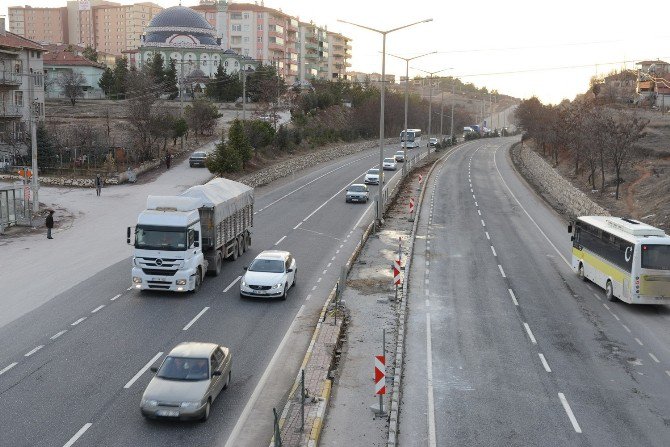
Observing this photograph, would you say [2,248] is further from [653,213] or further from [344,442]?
[653,213]

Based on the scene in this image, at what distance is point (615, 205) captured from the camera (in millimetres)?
45875

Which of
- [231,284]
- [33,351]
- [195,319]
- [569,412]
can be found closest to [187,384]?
[33,351]

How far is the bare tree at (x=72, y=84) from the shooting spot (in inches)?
3792

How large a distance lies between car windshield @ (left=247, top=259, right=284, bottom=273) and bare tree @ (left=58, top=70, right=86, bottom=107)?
78.0m

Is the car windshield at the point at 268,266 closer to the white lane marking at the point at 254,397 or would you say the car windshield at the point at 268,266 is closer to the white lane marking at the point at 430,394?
the white lane marking at the point at 254,397

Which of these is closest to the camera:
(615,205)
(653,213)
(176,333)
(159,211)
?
(176,333)

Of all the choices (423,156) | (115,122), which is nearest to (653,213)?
(423,156)

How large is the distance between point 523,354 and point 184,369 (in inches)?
384

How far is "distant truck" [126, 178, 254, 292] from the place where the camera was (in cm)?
2441

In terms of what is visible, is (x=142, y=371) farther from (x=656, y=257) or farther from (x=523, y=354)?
(x=656, y=257)

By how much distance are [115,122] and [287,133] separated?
1965 centimetres

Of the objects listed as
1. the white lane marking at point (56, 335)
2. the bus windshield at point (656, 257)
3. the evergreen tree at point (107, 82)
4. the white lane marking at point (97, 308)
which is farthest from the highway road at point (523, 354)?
the evergreen tree at point (107, 82)

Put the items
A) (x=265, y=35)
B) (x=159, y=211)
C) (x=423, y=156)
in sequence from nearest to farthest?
1. (x=159, y=211)
2. (x=423, y=156)
3. (x=265, y=35)

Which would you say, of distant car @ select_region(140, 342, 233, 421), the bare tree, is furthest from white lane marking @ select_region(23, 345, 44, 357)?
the bare tree
